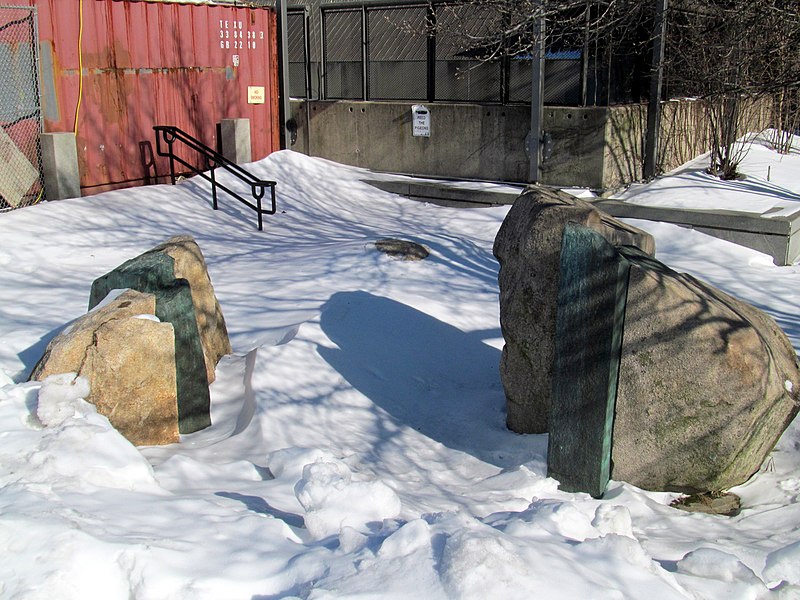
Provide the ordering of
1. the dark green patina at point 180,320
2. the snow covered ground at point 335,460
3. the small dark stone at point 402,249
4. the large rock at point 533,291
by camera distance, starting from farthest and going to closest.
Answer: the small dark stone at point 402,249 < the dark green patina at point 180,320 < the large rock at point 533,291 < the snow covered ground at point 335,460

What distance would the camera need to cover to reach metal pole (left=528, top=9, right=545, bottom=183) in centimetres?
1199

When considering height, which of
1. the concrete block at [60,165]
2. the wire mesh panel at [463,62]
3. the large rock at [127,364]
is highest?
the wire mesh panel at [463,62]

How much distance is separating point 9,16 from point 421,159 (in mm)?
6212

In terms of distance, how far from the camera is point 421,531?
3064 mm

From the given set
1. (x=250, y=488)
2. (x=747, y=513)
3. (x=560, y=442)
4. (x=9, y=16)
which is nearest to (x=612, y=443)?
(x=560, y=442)

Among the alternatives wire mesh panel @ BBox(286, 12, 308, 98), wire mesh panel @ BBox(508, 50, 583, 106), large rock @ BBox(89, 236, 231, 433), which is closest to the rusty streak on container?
wire mesh panel @ BBox(286, 12, 308, 98)

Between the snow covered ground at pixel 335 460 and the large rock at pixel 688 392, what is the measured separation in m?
0.23

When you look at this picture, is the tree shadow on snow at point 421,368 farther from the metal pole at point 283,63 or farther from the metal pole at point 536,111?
the metal pole at point 283,63

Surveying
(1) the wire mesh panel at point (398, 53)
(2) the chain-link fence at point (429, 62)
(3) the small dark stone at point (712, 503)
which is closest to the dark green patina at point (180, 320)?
(3) the small dark stone at point (712, 503)

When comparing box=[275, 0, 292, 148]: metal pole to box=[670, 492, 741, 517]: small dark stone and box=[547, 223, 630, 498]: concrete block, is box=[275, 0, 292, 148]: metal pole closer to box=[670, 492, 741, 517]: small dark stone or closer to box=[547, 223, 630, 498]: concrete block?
box=[547, 223, 630, 498]: concrete block

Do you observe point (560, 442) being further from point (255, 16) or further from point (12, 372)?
point (255, 16)

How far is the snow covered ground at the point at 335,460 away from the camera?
9.51 feet

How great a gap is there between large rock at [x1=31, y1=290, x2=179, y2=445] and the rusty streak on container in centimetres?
688

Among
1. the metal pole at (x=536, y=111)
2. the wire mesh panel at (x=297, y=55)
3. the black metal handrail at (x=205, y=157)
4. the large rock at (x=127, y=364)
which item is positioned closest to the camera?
the large rock at (x=127, y=364)
